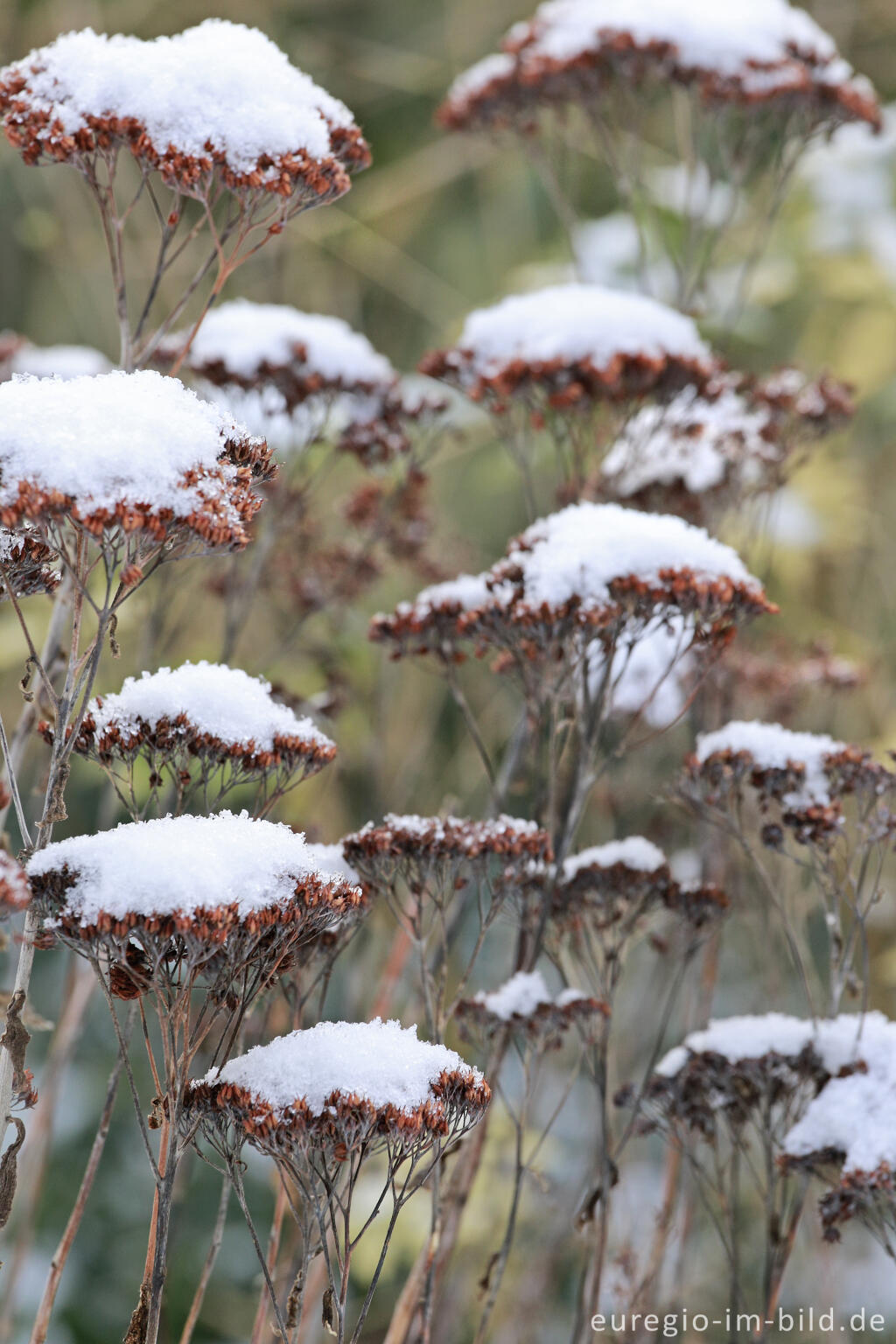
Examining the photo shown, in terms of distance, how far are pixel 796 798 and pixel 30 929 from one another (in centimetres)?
162

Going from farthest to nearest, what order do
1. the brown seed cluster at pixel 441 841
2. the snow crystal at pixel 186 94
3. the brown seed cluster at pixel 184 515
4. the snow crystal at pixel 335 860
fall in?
the snow crystal at pixel 335 860
the brown seed cluster at pixel 441 841
the snow crystal at pixel 186 94
the brown seed cluster at pixel 184 515

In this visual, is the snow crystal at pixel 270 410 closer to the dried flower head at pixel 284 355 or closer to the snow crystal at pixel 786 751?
the dried flower head at pixel 284 355

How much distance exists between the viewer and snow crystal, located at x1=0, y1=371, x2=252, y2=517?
5.84ft

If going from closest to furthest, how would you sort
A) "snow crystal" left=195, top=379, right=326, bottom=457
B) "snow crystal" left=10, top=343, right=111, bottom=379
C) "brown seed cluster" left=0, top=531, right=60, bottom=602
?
"brown seed cluster" left=0, top=531, right=60, bottom=602 → "snow crystal" left=195, top=379, right=326, bottom=457 → "snow crystal" left=10, top=343, right=111, bottom=379

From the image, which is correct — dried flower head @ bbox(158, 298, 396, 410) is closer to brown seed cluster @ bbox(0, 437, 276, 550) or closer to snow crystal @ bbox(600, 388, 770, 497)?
snow crystal @ bbox(600, 388, 770, 497)

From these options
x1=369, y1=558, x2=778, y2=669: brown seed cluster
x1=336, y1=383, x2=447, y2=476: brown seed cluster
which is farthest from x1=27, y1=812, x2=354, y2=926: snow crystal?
x1=336, y1=383, x2=447, y2=476: brown seed cluster

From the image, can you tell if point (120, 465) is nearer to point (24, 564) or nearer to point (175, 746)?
point (24, 564)

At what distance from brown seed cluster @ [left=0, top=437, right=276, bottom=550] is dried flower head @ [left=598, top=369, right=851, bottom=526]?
1.84 metres

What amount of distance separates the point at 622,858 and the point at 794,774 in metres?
0.44

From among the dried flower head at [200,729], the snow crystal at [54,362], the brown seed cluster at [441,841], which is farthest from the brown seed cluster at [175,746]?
the snow crystal at [54,362]

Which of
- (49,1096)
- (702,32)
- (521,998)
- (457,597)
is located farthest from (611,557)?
(49,1096)

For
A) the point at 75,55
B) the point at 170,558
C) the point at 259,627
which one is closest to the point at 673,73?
the point at 75,55

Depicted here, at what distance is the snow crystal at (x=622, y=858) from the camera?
116 inches

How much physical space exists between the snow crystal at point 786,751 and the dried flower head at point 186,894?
1.10 m
